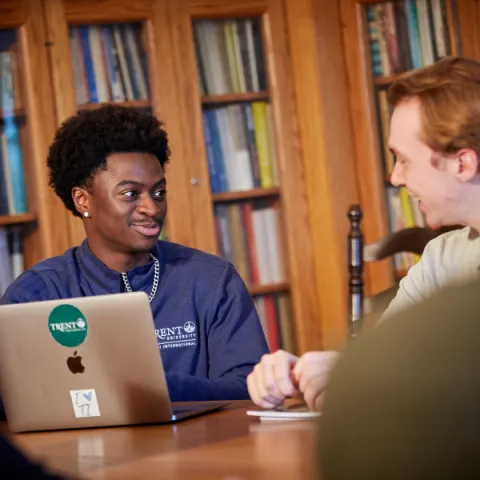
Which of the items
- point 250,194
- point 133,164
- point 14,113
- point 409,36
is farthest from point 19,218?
point 409,36

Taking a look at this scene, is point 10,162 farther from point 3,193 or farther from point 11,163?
point 3,193

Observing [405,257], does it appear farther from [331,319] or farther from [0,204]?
[0,204]

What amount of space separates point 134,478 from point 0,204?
2342 millimetres

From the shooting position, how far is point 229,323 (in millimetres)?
2084

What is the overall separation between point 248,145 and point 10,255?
95cm

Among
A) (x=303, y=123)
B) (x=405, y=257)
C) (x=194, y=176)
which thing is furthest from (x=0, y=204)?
(x=405, y=257)

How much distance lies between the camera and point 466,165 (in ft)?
5.41

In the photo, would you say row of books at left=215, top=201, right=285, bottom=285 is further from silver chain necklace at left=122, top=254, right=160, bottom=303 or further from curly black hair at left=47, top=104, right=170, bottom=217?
silver chain necklace at left=122, top=254, right=160, bottom=303

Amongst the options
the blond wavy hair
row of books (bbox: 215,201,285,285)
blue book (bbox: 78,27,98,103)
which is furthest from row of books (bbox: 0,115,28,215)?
the blond wavy hair

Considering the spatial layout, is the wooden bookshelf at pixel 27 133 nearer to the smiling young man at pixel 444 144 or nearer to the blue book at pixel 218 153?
the blue book at pixel 218 153

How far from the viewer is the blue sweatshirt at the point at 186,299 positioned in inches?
80.8

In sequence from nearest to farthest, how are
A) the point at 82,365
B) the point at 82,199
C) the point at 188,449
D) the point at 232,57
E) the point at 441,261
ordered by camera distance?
the point at 188,449
the point at 82,365
the point at 441,261
the point at 82,199
the point at 232,57

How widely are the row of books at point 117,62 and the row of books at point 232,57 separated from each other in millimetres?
235

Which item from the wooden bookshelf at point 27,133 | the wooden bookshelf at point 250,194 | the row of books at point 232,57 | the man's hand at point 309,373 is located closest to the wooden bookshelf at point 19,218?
the wooden bookshelf at point 27,133
